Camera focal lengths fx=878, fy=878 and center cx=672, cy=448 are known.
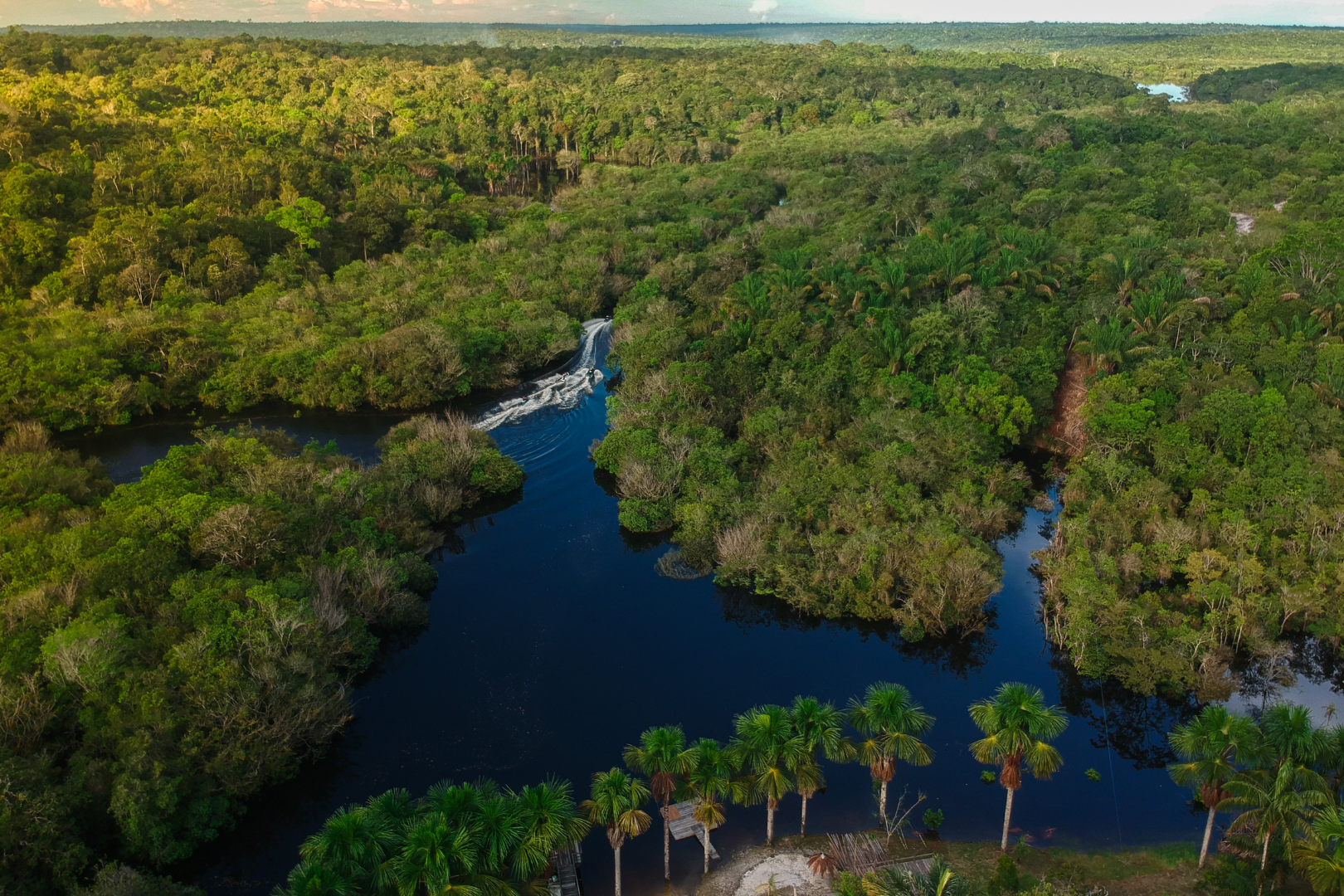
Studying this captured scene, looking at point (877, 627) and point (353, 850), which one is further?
point (877, 627)

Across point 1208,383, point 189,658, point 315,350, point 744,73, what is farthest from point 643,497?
point 744,73

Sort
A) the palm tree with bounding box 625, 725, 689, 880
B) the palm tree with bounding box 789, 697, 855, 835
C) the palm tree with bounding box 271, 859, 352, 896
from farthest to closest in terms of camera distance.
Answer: the palm tree with bounding box 789, 697, 855, 835, the palm tree with bounding box 625, 725, 689, 880, the palm tree with bounding box 271, 859, 352, 896

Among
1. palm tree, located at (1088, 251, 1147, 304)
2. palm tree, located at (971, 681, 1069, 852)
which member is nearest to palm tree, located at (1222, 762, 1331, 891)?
palm tree, located at (971, 681, 1069, 852)

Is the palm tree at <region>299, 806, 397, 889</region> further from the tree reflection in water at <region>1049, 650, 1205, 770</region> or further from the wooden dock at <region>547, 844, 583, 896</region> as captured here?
the tree reflection in water at <region>1049, 650, 1205, 770</region>

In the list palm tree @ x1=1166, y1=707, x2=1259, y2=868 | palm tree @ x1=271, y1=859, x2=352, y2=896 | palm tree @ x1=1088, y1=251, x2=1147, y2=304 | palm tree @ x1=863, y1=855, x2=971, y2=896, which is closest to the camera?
palm tree @ x1=271, y1=859, x2=352, y2=896

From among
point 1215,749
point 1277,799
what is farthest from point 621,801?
point 1277,799

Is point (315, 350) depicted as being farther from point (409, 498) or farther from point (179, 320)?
point (409, 498)

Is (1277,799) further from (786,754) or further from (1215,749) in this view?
(786,754)
